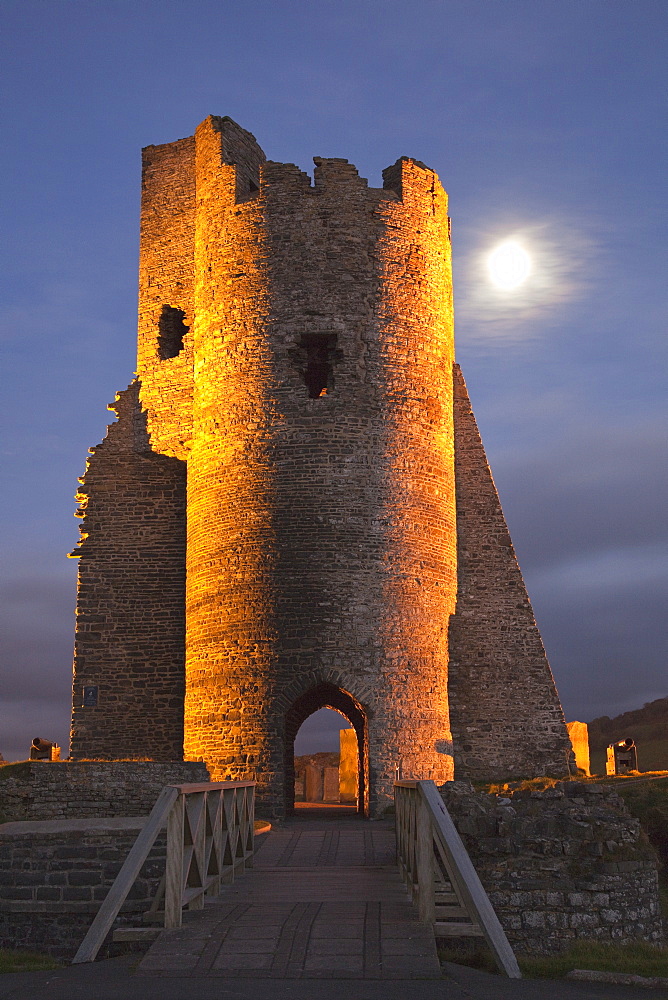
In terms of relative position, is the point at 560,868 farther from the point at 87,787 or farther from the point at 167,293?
the point at 167,293

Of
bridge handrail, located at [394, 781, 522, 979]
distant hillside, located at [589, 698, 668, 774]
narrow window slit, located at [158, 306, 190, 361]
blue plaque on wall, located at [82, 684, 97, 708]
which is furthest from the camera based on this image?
distant hillside, located at [589, 698, 668, 774]

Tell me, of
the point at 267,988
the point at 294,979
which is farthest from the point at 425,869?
the point at 267,988

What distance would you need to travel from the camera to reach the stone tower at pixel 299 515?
58.5ft

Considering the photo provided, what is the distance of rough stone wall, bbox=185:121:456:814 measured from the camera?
1769cm

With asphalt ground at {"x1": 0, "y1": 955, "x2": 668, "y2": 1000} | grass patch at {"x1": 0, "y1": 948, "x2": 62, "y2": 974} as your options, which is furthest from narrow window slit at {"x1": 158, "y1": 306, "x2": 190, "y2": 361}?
asphalt ground at {"x1": 0, "y1": 955, "x2": 668, "y2": 1000}

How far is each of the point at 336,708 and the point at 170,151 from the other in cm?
1224

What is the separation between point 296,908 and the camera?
26.1 ft

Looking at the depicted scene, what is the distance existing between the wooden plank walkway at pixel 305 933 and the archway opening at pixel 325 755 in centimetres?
815

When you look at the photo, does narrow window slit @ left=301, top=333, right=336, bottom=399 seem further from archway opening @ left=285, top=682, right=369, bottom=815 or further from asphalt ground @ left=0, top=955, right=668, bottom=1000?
asphalt ground @ left=0, top=955, right=668, bottom=1000

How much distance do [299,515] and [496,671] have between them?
509 centimetres

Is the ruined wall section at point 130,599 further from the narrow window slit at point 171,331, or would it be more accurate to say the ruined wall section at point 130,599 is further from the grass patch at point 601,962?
the grass patch at point 601,962

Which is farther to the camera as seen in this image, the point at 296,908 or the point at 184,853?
the point at 184,853

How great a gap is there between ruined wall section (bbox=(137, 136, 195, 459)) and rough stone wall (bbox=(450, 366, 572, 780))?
5.97m

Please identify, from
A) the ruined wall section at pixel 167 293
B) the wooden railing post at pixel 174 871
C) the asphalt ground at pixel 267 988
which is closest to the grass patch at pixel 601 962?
the asphalt ground at pixel 267 988
